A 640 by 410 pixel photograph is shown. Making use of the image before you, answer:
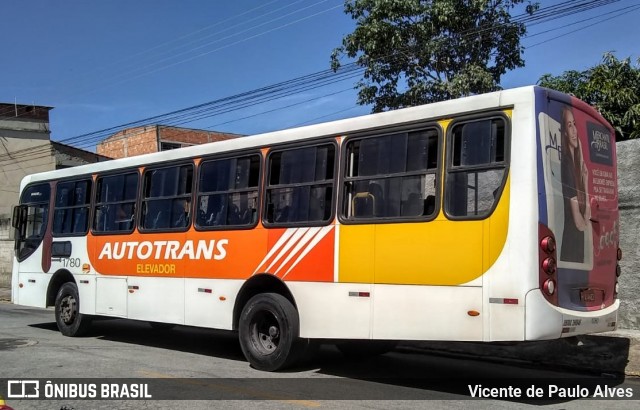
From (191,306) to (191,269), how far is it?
526 mm

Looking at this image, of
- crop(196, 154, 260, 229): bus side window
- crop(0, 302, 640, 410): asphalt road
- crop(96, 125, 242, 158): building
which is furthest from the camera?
crop(96, 125, 242, 158): building

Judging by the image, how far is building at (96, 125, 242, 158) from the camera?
4034cm

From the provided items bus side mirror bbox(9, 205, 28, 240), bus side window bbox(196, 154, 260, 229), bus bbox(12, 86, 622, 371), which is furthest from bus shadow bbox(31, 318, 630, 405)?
bus side mirror bbox(9, 205, 28, 240)

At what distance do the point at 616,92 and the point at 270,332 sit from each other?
393 inches

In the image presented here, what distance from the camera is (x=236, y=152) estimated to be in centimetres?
838

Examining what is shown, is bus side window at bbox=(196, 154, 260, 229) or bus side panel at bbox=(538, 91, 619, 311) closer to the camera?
bus side panel at bbox=(538, 91, 619, 311)

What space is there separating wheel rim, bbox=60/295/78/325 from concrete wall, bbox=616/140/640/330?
29.5 feet

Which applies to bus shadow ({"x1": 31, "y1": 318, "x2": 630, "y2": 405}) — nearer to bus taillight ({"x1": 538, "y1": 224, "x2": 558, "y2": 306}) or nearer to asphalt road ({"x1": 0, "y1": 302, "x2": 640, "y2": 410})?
asphalt road ({"x1": 0, "y1": 302, "x2": 640, "y2": 410})

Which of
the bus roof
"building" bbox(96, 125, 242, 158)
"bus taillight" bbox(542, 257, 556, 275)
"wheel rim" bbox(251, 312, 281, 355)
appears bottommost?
"wheel rim" bbox(251, 312, 281, 355)

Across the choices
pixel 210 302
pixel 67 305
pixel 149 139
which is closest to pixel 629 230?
pixel 210 302

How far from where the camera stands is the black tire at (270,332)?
7301 millimetres

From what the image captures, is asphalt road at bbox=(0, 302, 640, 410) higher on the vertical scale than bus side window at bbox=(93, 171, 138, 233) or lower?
lower

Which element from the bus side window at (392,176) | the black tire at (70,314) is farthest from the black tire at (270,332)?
the black tire at (70,314)

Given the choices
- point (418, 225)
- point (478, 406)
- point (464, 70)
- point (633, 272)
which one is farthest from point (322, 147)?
point (464, 70)
